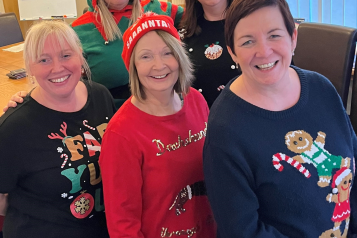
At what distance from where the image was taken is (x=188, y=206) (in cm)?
129

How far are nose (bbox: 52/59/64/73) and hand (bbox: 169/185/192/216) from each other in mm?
690

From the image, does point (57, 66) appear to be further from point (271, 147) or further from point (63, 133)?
point (271, 147)

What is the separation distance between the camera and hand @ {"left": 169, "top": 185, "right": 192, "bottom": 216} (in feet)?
4.14

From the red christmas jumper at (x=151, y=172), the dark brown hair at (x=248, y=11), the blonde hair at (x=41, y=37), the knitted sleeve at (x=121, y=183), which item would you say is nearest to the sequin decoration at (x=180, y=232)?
the red christmas jumper at (x=151, y=172)

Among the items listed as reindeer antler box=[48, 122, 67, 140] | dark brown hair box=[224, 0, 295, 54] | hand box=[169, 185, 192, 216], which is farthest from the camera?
reindeer antler box=[48, 122, 67, 140]

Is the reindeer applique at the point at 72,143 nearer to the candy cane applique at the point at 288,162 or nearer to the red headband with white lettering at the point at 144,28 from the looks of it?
the red headband with white lettering at the point at 144,28

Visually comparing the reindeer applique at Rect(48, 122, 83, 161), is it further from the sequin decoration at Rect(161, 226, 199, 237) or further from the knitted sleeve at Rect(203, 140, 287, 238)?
the knitted sleeve at Rect(203, 140, 287, 238)

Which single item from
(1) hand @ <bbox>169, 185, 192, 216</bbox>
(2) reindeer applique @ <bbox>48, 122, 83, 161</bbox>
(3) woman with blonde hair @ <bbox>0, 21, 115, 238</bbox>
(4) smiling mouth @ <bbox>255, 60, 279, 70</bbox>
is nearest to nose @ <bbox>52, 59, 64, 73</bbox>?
(3) woman with blonde hair @ <bbox>0, 21, 115, 238</bbox>

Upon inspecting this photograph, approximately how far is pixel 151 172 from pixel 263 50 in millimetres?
569

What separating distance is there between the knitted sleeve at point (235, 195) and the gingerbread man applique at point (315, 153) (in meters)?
0.16

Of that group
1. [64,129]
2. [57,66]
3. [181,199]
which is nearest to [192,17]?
[57,66]

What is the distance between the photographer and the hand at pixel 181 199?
1.26 metres

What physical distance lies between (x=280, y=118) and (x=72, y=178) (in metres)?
0.85

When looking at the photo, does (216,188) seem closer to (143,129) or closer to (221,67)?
(143,129)
